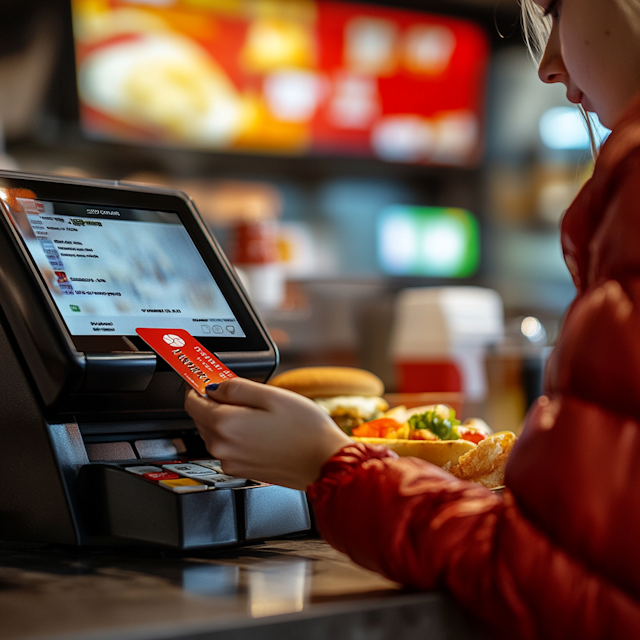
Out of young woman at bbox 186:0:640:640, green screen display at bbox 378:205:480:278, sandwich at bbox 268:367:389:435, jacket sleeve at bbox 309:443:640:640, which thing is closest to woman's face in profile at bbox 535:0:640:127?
young woman at bbox 186:0:640:640

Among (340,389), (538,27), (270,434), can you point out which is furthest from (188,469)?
(538,27)

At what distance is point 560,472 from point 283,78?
3872mm

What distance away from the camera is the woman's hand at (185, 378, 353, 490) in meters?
0.59

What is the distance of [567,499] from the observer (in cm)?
48

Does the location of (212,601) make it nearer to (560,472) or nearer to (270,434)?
(270,434)

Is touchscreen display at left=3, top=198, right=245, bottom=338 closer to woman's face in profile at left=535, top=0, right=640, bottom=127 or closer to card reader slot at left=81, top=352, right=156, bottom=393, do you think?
card reader slot at left=81, top=352, right=156, bottom=393

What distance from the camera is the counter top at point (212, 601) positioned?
0.48m

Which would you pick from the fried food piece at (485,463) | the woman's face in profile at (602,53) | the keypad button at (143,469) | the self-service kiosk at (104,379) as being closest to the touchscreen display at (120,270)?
the self-service kiosk at (104,379)

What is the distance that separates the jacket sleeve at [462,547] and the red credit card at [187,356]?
0.15 metres

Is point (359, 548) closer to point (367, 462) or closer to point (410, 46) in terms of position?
point (367, 462)

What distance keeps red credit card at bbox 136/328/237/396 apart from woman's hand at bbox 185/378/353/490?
0.05 metres

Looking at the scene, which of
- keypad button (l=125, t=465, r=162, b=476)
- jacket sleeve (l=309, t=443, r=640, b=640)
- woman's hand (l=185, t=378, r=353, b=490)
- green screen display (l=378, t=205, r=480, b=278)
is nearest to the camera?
jacket sleeve (l=309, t=443, r=640, b=640)

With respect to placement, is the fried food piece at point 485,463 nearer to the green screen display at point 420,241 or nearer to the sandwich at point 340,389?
the sandwich at point 340,389

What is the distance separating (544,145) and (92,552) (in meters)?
4.63
